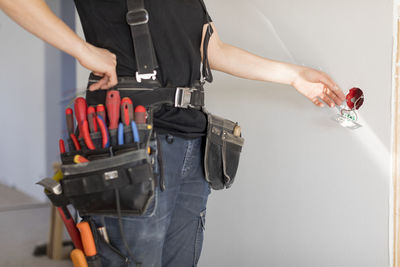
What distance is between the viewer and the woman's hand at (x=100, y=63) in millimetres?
824

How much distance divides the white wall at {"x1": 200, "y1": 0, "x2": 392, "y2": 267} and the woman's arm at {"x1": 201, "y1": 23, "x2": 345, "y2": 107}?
0.30 ft

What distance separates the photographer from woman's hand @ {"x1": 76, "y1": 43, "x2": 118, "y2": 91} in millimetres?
824

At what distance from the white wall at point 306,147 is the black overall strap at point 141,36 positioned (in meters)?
0.74

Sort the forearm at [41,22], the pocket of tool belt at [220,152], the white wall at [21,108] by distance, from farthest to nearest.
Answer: the white wall at [21,108] < the pocket of tool belt at [220,152] < the forearm at [41,22]

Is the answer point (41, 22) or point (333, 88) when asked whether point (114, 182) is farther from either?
point (333, 88)

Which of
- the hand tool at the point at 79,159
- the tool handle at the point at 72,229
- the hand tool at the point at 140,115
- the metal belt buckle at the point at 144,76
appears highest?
the metal belt buckle at the point at 144,76

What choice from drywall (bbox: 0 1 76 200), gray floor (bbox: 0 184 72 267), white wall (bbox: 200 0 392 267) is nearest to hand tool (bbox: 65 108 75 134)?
white wall (bbox: 200 0 392 267)

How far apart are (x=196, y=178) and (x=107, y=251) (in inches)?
10.4

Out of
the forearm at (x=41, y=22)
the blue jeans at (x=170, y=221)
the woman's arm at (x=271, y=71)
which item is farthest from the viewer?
the woman's arm at (x=271, y=71)

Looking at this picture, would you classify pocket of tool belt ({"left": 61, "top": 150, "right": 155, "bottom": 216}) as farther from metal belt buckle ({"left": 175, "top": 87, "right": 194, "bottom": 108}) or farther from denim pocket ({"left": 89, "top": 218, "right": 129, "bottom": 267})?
metal belt buckle ({"left": 175, "top": 87, "right": 194, "bottom": 108})

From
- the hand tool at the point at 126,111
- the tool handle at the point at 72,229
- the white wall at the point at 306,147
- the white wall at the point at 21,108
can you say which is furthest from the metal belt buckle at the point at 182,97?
the white wall at the point at 21,108

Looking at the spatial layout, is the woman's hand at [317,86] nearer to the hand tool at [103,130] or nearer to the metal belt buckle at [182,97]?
the metal belt buckle at [182,97]

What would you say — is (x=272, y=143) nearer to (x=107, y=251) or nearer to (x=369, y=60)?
(x=369, y=60)

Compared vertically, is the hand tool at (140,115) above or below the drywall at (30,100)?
above
